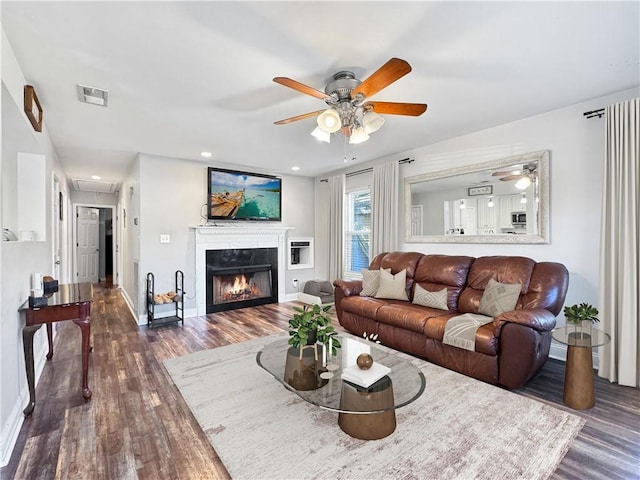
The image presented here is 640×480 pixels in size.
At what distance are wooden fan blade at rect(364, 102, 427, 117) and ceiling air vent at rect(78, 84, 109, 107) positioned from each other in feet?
7.32

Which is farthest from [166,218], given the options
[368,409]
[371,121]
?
[368,409]

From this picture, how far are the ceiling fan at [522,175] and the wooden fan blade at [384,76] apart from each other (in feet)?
7.36

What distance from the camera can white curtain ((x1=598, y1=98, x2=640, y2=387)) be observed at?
102 inches

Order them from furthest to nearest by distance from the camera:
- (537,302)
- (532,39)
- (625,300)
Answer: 1. (537,302)
2. (625,300)
3. (532,39)

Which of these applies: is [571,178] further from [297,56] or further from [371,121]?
[297,56]

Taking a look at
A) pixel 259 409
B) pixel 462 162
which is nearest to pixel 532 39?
pixel 462 162

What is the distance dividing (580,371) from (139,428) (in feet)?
10.2

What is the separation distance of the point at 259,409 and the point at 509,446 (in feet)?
5.25

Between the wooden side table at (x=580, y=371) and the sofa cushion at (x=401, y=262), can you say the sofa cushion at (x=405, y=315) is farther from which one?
the wooden side table at (x=580, y=371)

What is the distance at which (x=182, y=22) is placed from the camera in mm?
1810

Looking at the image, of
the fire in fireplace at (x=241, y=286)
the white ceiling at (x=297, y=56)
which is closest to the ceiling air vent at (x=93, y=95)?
the white ceiling at (x=297, y=56)

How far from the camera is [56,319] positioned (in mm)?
2344

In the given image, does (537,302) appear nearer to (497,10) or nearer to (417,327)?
(417,327)

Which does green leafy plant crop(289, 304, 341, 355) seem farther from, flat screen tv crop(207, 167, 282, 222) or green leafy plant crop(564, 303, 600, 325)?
flat screen tv crop(207, 167, 282, 222)
